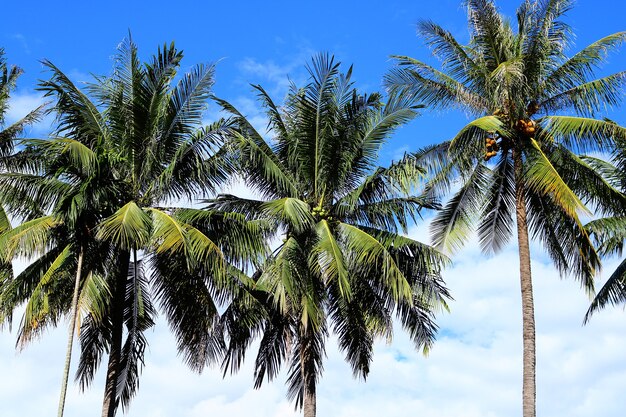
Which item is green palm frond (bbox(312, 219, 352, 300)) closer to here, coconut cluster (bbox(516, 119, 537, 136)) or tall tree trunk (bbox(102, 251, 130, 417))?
tall tree trunk (bbox(102, 251, 130, 417))

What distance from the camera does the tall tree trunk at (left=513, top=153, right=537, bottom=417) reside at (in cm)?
1845

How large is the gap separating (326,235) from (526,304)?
4.73 m

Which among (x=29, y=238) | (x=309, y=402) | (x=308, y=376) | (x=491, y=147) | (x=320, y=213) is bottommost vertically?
(x=309, y=402)

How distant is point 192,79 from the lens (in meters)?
21.4

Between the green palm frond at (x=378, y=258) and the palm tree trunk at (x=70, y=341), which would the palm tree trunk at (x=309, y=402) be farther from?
the palm tree trunk at (x=70, y=341)

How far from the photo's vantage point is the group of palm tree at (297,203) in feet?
63.5

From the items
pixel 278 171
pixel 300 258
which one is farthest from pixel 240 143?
pixel 300 258

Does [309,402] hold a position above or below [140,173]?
below

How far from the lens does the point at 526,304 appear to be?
1956cm

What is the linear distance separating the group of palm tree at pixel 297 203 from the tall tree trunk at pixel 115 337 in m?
0.04

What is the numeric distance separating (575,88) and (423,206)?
457 cm

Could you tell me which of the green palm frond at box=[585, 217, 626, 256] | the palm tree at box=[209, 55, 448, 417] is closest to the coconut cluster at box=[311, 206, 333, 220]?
the palm tree at box=[209, 55, 448, 417]

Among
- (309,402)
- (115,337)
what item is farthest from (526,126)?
(115,337)

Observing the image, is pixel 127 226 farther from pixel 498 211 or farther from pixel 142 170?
pixel 498 211
